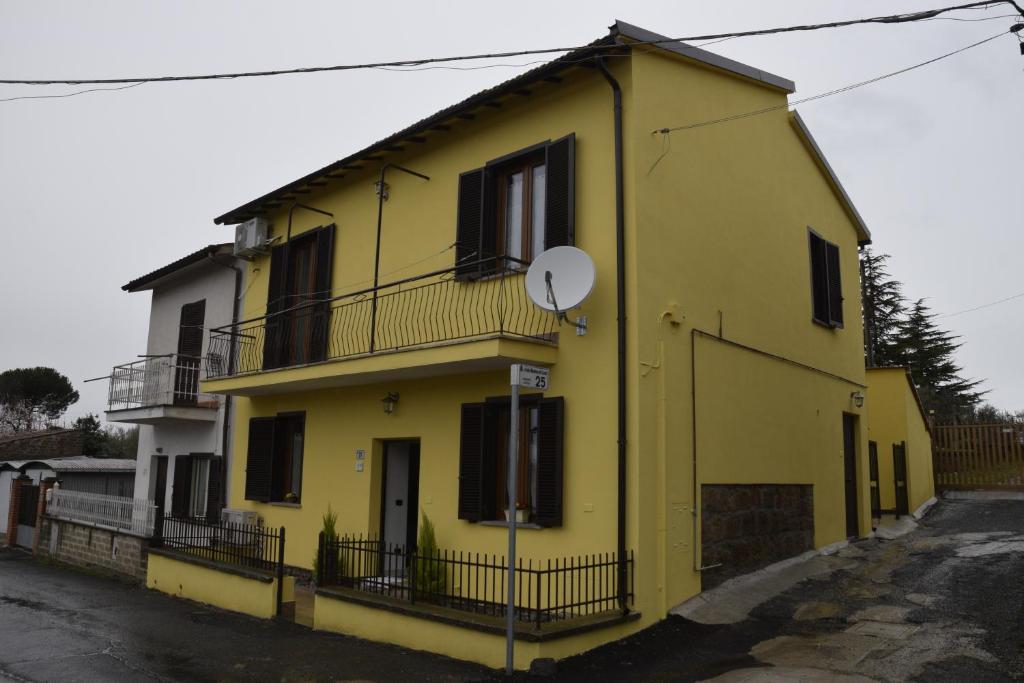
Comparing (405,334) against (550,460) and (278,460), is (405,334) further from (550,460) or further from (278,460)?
(278,460)

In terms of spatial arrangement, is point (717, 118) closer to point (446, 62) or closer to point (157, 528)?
point (446, 62)

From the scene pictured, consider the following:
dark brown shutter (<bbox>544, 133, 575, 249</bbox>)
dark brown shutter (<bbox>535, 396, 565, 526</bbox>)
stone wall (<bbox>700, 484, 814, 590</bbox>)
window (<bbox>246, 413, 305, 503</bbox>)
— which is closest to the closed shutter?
dark brown shutter (<bbox>535, 396, 565, 526</bbox>)

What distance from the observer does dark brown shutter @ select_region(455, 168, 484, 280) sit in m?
10.6

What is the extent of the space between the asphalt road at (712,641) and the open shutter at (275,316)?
4.14 metres

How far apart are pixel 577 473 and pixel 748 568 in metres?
3.01

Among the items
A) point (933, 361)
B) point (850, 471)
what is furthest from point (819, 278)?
point (933, 361)

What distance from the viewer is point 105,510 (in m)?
15.2

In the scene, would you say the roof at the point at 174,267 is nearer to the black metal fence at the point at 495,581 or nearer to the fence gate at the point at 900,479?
the black metal fence at the point at 495,581

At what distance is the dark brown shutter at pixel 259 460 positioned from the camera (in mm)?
13500

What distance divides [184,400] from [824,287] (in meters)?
12.2

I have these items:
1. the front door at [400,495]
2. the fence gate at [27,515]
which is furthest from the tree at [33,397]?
the front door at [400,495]

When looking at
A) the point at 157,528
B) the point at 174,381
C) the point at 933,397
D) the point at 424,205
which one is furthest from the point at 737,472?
the point at 933,397

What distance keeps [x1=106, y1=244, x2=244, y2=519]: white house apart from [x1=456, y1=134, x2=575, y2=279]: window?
6647mm

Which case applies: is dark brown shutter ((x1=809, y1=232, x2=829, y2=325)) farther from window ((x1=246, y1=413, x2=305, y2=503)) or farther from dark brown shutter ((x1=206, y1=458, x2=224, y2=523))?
dark brown shutter ((x1=206, y1=458, x2=224, y2=523))
